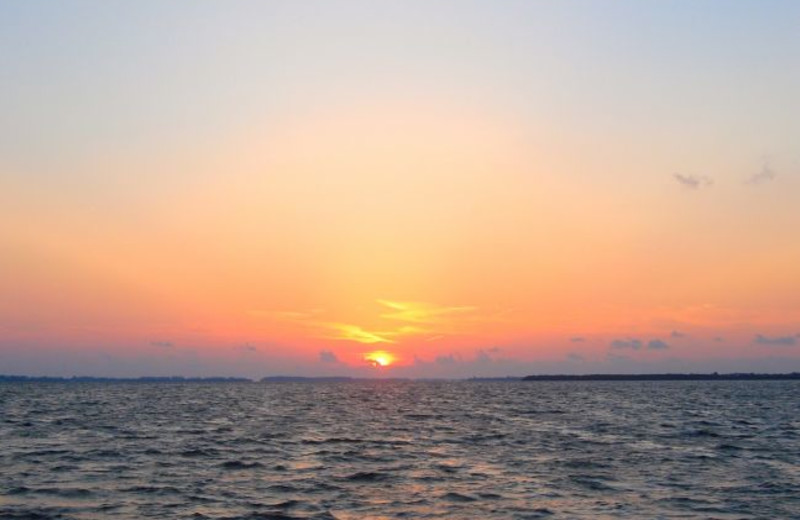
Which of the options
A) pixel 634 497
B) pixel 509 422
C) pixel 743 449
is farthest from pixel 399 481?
pixel 509 422

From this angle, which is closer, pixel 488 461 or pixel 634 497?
pixel 634 497

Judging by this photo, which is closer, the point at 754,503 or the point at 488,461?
the point at 754,503

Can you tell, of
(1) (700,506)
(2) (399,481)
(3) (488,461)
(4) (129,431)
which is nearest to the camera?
(1) (700,506)

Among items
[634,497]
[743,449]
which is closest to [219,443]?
[634,497]

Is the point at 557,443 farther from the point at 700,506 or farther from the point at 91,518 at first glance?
the point at 91,518

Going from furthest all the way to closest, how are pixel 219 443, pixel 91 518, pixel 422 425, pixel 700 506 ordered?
pixel 422 425, pixel 219 443, pixel 700 506, pixel 91 518

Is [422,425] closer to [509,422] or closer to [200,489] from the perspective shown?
[509,422]

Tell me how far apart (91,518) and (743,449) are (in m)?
42.9

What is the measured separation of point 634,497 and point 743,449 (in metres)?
23.2

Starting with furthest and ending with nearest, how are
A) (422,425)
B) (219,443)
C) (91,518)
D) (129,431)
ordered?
(422,425) < (129,431) < (219,443) < (91,518)

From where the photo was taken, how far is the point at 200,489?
36219 millimetres

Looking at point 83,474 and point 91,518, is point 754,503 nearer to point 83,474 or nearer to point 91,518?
point 91,518

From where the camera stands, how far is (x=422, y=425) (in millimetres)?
76812

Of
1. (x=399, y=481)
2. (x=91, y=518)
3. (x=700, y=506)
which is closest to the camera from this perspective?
(x=91, y=518)
